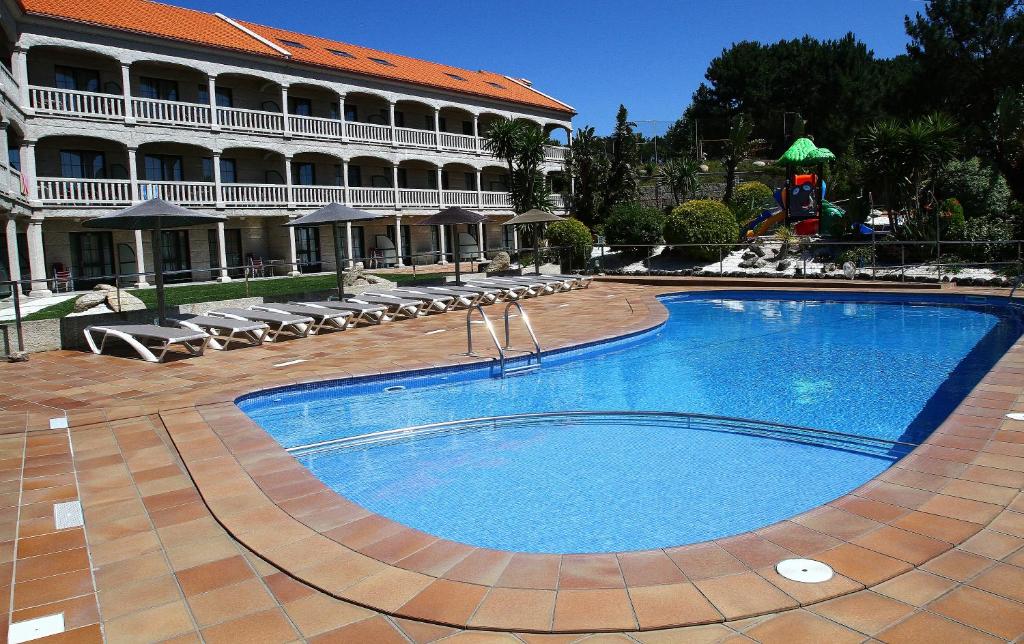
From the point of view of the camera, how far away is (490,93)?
38.7 meters

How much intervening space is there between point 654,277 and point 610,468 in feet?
55.7

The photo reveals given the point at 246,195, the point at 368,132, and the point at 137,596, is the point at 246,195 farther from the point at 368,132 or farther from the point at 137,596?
the point at 137,596

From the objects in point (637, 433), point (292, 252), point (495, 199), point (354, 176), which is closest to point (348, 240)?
point (292, 252)

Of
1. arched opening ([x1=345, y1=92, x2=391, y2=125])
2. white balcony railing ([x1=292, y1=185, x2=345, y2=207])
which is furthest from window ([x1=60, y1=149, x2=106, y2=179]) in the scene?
arched opening ([x1=345, y1=92, x2=391, y2=125])

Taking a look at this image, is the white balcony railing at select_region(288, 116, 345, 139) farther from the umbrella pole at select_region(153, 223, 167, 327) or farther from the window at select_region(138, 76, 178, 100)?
the umbrella pole at select_region(153, 223, 167, 327)

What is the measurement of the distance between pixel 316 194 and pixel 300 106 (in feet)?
15.7

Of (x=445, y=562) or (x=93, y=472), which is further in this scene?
(x=93, y=472)

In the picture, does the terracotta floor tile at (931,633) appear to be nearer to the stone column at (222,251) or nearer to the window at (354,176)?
the stone column at (222,251)

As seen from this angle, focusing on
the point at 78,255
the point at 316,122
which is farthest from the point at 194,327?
the point at 316,122

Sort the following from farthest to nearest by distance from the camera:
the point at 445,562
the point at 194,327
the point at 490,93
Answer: the point at 490,93, the point at 194,327, the point at 445,562

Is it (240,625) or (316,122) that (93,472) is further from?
(316,122)

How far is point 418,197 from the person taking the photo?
34.2 meters

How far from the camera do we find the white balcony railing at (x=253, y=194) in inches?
1077

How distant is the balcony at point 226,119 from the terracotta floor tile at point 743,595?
23.2 m
